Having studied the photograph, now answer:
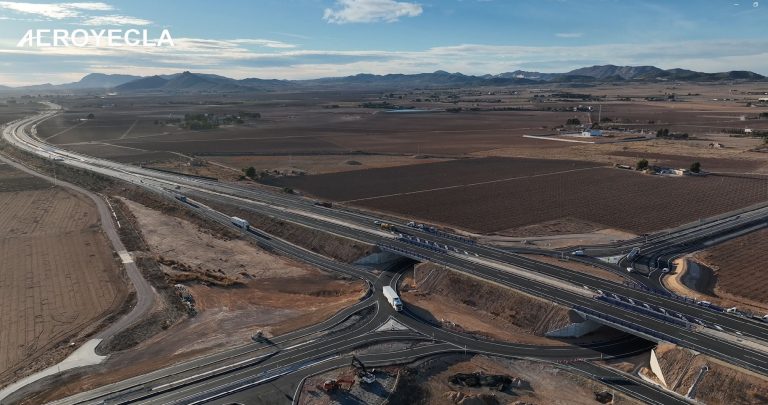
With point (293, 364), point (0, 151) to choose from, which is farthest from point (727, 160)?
point (0, 151)

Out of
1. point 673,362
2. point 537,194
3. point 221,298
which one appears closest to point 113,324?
point 221,298

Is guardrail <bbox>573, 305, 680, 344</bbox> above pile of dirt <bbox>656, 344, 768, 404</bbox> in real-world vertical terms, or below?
above

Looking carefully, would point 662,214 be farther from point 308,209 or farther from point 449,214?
point 308,209

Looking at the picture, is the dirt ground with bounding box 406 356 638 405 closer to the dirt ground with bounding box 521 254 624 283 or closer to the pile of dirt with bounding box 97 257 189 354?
the dirt ground with bounding box 521 254 624 283

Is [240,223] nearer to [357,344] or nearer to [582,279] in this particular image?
[357,344]

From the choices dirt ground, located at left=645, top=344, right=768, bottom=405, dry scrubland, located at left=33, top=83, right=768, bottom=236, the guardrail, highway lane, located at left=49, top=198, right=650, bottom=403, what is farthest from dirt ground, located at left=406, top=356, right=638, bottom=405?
dry scrubland, located at left=33, top=83, right=768, bottom=236

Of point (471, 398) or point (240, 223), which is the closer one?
point (471, 398)
